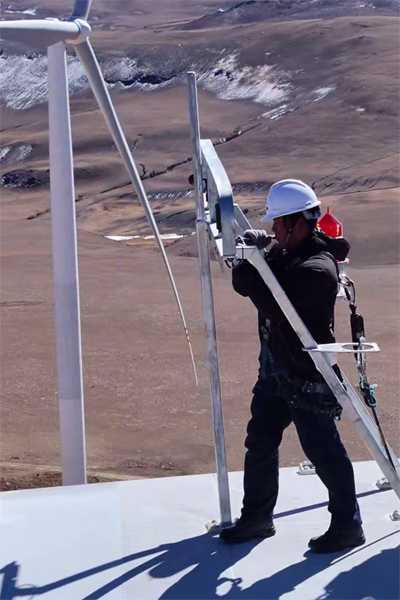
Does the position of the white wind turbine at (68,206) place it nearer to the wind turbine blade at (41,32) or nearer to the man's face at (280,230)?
the wind turbine blade at (41,32)

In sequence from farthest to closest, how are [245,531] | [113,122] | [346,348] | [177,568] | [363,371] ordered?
1. [113,122]
2. [245,531]
3. [177,568]
4. [363,371]
5. [346,348]

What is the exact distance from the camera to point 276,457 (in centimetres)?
487

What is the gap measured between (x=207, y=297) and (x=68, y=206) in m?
1.54

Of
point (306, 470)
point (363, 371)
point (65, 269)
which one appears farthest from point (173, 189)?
point (363, 371)

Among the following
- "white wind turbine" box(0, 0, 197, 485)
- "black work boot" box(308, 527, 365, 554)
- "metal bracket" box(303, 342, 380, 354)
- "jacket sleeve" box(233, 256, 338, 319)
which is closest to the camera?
"metal bracket" box(303, 342, 380, 354)

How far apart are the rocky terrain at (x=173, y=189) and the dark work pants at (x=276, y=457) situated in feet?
14.1

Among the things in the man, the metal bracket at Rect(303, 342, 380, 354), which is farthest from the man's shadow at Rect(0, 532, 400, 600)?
the metal bracket at Rect(303, 342, 380, 354)

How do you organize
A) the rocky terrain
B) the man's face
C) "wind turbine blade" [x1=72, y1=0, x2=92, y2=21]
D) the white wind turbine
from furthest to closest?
the rocky terrain < "wind turbine blade" [x1=72, y1=0, x2=92, y2=21] < the white wind turbine < the man's face

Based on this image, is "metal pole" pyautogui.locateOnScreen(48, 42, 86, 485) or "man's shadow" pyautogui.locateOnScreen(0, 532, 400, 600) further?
"metal pole" pyautogui.locateOnScreen(48, 42, 86, 485)

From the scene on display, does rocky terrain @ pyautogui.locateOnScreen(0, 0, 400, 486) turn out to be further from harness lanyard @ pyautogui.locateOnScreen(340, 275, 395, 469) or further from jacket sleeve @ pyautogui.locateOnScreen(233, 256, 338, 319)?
jacket sleeve @ pyautogui.locateOnScreen(233, 256, 338, 319)

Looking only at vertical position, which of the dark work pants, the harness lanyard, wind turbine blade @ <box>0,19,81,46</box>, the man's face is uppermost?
wind turbine blade @ <box>0,19,81,46</box>

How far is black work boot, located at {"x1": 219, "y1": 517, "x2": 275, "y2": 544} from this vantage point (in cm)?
488

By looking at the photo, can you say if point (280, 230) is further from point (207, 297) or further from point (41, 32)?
point (41, 32)

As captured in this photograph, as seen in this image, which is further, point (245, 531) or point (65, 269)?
point (65, 269)
